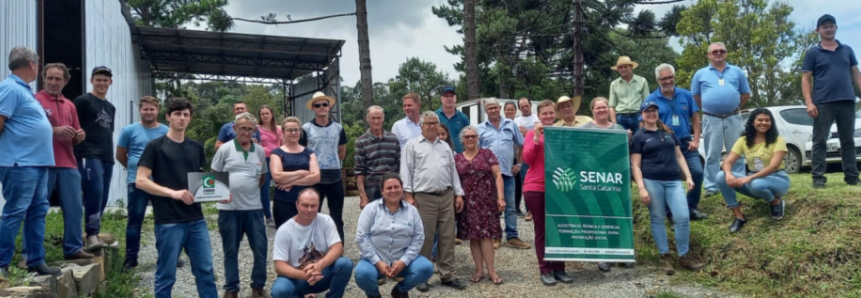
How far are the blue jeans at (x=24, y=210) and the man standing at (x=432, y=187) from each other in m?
2.67

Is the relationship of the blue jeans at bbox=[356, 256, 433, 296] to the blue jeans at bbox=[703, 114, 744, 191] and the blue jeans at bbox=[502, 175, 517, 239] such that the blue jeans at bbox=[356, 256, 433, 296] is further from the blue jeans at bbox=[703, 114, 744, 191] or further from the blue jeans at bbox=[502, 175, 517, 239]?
the blue jeans at bbox=[703, 114, 744, 191]

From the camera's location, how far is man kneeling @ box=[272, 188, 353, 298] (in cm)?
432

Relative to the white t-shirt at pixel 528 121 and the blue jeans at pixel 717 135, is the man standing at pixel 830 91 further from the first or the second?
the white t-shirt at pixel 528 121

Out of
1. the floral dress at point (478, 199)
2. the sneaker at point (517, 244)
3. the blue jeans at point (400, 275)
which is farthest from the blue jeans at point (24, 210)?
the sneaker at point (517, 244)

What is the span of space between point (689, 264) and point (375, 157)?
9.86ft

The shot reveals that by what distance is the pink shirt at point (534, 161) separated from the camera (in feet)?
18.1

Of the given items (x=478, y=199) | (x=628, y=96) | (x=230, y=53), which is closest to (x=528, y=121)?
(x=628, y=96)

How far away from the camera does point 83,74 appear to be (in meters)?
9.43

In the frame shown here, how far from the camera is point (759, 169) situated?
564cm

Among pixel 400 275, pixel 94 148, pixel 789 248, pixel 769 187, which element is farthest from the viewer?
pixel 769 187

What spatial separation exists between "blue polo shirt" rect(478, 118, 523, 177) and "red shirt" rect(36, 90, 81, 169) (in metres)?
3.92

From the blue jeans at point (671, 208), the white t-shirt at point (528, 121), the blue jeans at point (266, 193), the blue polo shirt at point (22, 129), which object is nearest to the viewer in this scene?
the blue polo shirt at point (22, 129)

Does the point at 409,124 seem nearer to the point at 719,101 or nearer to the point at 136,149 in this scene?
the point at 136,149

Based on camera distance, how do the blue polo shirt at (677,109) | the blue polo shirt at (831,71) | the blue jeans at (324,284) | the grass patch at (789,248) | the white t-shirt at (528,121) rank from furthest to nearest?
the white t-shirt at (528,121) < the blue polo shirt at (677,109) < the blue polo shirt at (831,71) < the grass patch at (789,248) < the blue jeans at (324,284)
